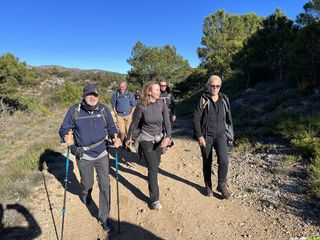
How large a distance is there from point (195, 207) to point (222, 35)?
2806cm

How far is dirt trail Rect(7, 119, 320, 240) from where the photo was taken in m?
4.56

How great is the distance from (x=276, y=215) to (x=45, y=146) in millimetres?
7648

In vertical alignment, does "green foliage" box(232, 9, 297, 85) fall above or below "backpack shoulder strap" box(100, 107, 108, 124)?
above

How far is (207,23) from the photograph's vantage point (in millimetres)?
31969

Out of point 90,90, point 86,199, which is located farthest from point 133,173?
point 90,90

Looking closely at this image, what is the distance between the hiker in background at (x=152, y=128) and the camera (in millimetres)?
5191

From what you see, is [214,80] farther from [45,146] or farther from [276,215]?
[45,146]

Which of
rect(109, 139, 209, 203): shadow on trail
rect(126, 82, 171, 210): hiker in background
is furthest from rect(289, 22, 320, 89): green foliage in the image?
rect(126, 82, 171, 210): hiker in background

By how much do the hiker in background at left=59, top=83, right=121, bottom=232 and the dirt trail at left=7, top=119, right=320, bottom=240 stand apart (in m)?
0.58

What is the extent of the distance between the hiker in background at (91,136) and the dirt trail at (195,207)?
58 cm

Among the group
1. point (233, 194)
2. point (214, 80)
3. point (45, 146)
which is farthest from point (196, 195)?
point (45, 146)

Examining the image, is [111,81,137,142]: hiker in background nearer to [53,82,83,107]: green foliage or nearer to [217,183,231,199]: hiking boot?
[217,183,231,199]: hiking boot

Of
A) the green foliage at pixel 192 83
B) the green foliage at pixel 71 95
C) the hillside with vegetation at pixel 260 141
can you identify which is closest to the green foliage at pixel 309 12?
the hillside with vegetation at pixel 260 141

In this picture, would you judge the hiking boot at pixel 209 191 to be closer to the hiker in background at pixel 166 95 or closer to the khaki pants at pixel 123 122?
the hiker in background at pixel 166 95
